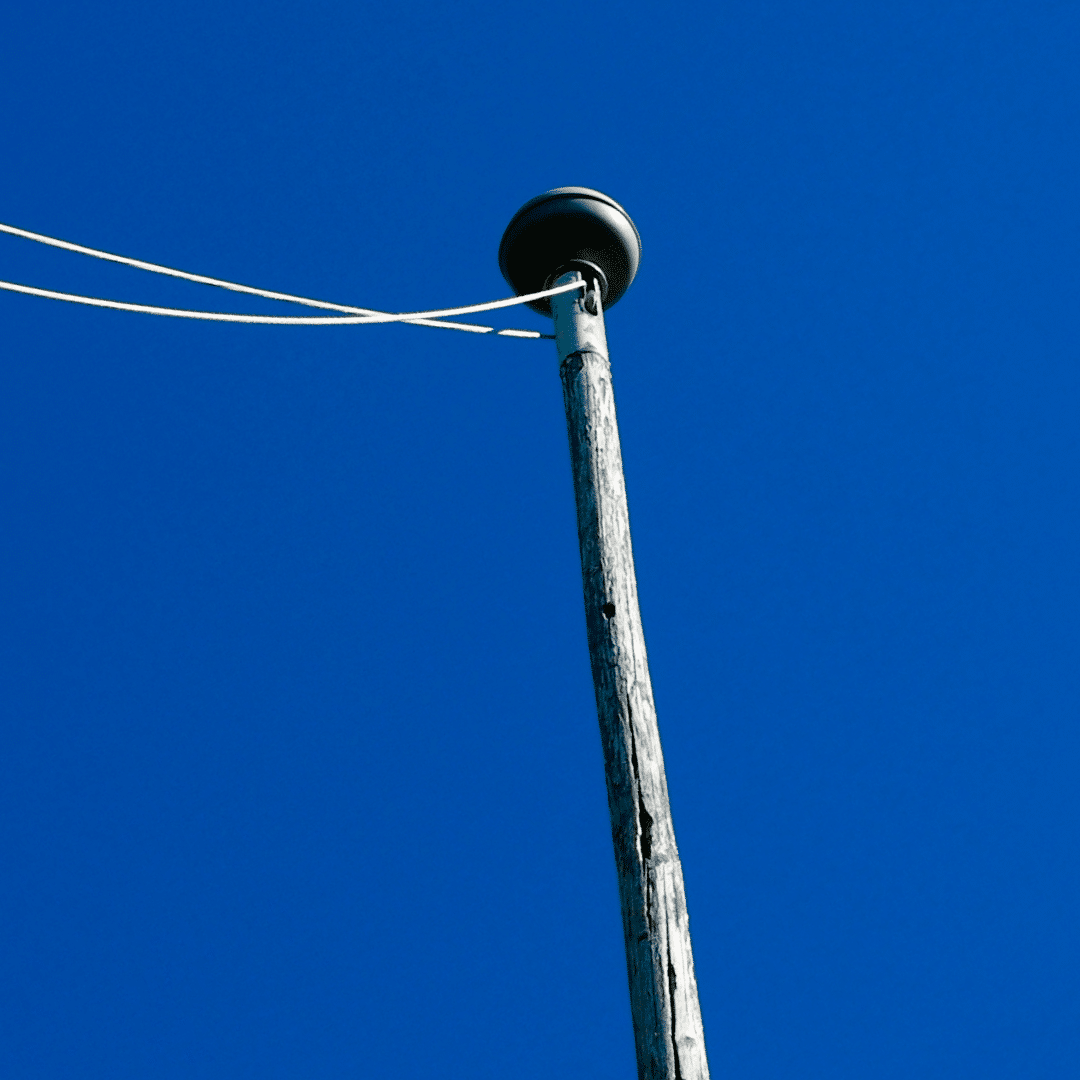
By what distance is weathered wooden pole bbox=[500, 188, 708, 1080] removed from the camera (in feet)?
9.23

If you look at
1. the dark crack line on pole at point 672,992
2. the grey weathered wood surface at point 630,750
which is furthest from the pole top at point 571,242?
the dark crack line on pole at point 672,992

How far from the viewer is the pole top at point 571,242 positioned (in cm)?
425

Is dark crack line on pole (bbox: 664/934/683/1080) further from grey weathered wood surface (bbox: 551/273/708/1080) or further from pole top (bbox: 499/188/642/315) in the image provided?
pole top (bbox: 499/188/642/315)

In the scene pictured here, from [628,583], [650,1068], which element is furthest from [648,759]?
[650,1068]

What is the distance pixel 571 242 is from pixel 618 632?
173 cm

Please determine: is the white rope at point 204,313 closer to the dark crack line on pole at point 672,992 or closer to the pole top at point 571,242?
the pole top at point 571,242

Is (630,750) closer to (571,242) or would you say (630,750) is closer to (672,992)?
Answer: (672,992)

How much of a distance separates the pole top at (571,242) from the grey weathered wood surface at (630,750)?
0.46 metres

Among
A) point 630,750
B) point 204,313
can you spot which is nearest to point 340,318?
point 204,313

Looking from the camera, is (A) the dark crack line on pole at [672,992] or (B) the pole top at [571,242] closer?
(A) the dark crack line on pole at [672,992]

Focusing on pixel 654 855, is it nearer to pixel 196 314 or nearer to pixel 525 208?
pixel 196 314

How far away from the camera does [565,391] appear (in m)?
3.93

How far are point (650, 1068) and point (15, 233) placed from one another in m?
2.78

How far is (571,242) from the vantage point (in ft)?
14.1
